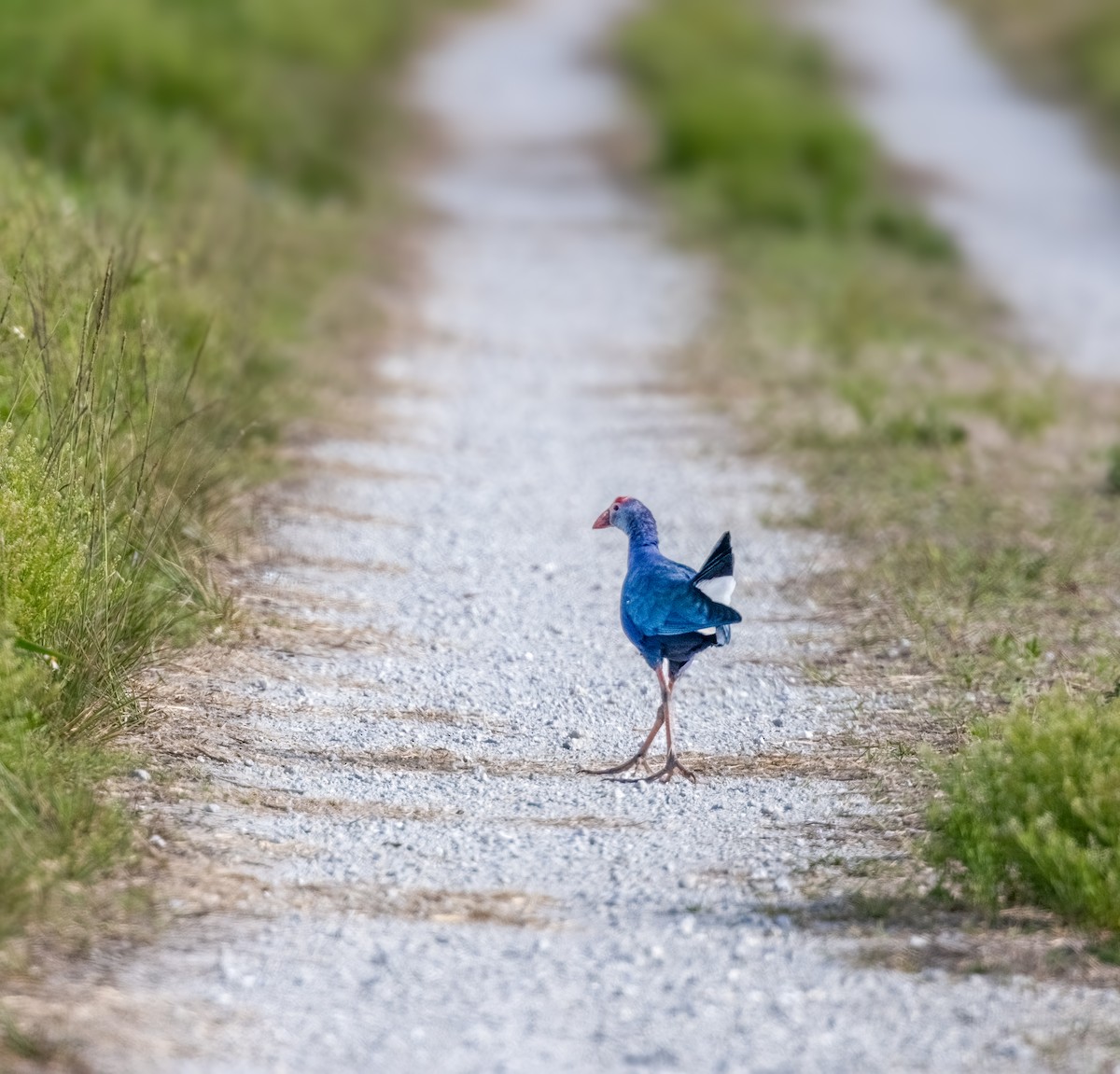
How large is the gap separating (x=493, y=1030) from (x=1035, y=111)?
23.7m

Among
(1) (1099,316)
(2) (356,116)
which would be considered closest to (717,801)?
(1) (1099,316)

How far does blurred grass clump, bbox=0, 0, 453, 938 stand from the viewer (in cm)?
439

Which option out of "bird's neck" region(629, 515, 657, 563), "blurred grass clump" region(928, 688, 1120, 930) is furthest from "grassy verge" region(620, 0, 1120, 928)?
"bird's neck" region(629, 515, 657, 563)

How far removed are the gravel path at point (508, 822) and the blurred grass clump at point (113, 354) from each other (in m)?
0.32

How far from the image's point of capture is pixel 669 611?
452 centimetres

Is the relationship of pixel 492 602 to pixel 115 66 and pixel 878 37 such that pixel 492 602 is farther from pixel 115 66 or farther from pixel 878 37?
pixel 878 37

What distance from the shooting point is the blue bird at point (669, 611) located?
14.5 feet

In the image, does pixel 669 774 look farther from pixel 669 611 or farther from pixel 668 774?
pixel 669 611

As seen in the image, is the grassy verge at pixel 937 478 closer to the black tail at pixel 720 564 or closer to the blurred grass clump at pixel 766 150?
the blurred grass clump at pixel 766 150

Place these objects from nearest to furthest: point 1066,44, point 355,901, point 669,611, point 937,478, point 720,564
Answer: point 355,901, point 720,564, point 669,611, point 937,478, point 1066,44

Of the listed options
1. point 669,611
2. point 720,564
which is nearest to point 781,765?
point 669,611

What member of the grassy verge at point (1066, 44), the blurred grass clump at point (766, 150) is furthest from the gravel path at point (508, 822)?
the grassy verge at point (1066, 44)

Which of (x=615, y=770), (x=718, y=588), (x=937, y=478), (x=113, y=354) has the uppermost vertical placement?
(x=718, y=588)

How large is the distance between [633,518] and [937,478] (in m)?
3.40
